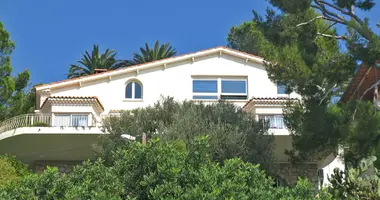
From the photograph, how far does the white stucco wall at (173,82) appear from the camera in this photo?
32.7m

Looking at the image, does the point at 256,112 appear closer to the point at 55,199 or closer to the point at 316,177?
the point at 316,177

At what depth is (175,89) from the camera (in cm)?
3316

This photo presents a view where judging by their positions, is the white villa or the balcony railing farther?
the white villa

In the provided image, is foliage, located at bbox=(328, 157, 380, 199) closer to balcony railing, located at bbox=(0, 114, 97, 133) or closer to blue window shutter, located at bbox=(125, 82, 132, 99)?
balcony railing, located at bbox=(0, 114, 97, 133)

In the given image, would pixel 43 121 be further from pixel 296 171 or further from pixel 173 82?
pixel 296 171

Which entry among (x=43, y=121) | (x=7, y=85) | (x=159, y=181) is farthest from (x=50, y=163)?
(x=159, y=181)

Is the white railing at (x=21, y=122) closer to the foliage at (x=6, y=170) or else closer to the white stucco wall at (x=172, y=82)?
the foliage at (x=6, y=170)

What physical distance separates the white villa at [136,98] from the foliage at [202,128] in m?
2.68

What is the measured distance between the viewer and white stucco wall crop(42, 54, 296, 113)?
3266cm

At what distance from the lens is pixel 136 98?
108 feet

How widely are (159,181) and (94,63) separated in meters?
43.4

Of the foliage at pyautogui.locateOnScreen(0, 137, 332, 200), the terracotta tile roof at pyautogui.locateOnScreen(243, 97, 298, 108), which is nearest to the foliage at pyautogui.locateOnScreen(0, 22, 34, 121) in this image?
the terracotta tile roof at pyautogui.locateOnScreen(243, 97, 298, 108)

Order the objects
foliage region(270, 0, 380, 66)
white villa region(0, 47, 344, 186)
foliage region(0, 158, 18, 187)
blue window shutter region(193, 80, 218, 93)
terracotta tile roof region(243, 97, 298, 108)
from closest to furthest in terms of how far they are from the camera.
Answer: foliage region(270, 0, 380, 66) < foliage region(0, 158, 18, 187) < white villa region(0, 47, 344, 186) < terracotta tile roof region(243, 97, 298, 108) < blue window shutter region(193, 80, 218, 93)

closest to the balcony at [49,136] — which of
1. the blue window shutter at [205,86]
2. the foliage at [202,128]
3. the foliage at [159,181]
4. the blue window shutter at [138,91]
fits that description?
the foliage at [202,128]
